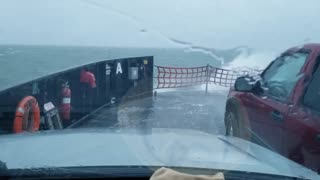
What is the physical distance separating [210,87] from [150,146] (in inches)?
449

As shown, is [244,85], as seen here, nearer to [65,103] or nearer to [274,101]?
[274,101]

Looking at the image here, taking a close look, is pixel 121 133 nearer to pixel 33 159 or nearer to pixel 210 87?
pixel 33 159

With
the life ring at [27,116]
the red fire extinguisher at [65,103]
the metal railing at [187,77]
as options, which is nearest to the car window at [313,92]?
the life ring at [27,116]

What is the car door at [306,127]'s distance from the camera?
4750mm

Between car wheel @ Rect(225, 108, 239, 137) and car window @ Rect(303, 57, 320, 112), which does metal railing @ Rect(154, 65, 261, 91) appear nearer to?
car wheel @ Rect(225, 108, 239, 137)

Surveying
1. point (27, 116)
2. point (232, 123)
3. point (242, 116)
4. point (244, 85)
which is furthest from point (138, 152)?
point (27, 116)

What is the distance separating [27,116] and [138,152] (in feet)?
15.4

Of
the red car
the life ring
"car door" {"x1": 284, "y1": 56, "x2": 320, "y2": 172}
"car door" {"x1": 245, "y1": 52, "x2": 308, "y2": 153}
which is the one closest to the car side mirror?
the red car

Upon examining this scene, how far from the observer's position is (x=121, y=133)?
3832 mm

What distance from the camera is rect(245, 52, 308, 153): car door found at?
5.32 m

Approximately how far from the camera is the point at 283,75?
597cm

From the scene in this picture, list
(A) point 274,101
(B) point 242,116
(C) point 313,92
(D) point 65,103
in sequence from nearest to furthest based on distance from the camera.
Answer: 1. (C) point 313,92
2. (A) point 274,101
3. (B) point 242,116
4. (D) point 65,103

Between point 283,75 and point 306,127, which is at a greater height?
point 283,75

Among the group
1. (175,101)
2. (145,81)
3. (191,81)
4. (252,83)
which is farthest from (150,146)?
(191,81)
